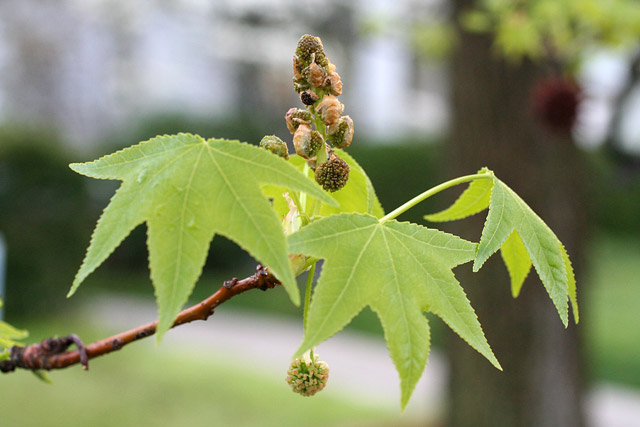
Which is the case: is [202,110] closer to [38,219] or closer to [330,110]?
[38,219]

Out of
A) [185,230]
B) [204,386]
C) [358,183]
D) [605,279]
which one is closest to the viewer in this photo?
[185,230]

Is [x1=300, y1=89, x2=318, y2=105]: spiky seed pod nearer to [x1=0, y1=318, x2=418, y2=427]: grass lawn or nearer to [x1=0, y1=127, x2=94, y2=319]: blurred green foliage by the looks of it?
[x1=0, y1=318, x2=418, y2=427]: grass lawn

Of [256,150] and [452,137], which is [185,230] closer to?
[256,150]

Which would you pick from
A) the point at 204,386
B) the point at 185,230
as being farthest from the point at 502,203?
the point at 204,386

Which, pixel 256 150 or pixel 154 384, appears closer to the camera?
pixel 256 150

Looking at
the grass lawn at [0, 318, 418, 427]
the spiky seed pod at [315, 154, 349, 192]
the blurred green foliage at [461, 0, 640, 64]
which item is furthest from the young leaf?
the grass lawn at [0, 318, 418, 427]

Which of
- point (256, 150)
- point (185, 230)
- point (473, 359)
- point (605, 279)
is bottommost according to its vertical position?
point (605, 279)

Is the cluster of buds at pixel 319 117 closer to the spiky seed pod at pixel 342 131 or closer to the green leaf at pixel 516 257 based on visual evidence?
the spiky seed pod at pixel 342 131
